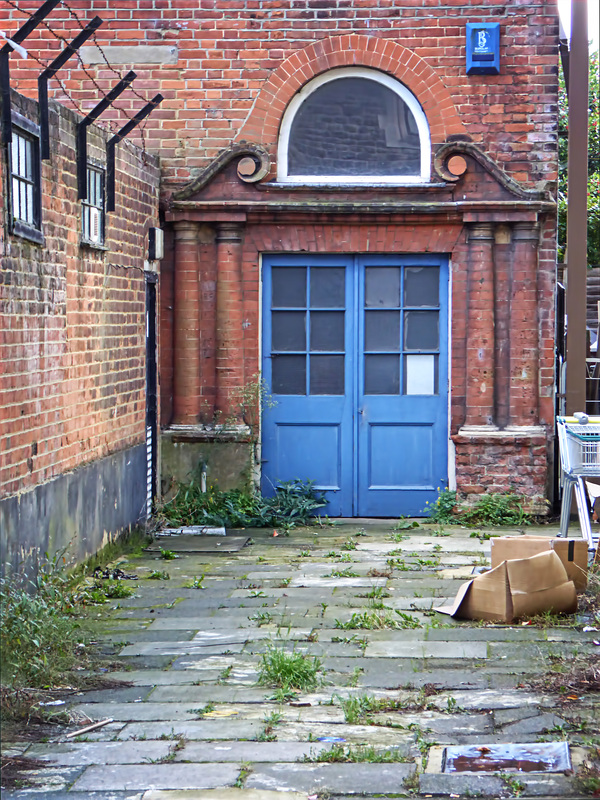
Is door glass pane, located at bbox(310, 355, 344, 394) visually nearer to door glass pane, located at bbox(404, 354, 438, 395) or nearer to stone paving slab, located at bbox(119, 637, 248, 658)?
door glass pane, located at bbox(404, 354, 438, 395)

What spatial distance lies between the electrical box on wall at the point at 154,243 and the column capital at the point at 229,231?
0.62 m

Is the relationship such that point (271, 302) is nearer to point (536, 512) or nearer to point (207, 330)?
point (207, 330)

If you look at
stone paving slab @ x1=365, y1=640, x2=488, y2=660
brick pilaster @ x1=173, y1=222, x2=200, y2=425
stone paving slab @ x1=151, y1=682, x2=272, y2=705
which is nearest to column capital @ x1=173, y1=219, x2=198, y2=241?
brick pilaster @ x1=173, y1=222, x2=200, y2=425

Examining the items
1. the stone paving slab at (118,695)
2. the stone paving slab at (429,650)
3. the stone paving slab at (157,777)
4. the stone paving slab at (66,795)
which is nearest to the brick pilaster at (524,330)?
the stone paving slab at (429,650)

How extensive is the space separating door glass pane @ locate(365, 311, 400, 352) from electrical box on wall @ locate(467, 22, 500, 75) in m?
2.50

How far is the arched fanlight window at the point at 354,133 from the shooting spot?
10.9 m

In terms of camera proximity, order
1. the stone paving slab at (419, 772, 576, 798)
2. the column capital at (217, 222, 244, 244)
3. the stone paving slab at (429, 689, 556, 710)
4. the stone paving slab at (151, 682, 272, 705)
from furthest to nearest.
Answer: the column capital at (217, 222, 244, 244) → the stone paving slab at (151, 682, 272, 705) → the stone paving slab at (429, 689, 556, 710) → the stone paving slab at (419, 772, 576, 798)

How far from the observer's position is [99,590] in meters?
7.81

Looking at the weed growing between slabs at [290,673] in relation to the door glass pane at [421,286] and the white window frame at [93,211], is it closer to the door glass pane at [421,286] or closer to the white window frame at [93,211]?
the white window frame at [93,211]

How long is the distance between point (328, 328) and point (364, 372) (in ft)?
1.87

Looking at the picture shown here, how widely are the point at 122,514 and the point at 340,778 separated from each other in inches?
210

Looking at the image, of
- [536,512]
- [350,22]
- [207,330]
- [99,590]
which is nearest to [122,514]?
[99,590]

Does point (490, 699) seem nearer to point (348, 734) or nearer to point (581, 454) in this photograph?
point (348, 734)

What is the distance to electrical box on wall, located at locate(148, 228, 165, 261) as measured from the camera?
10453mm
